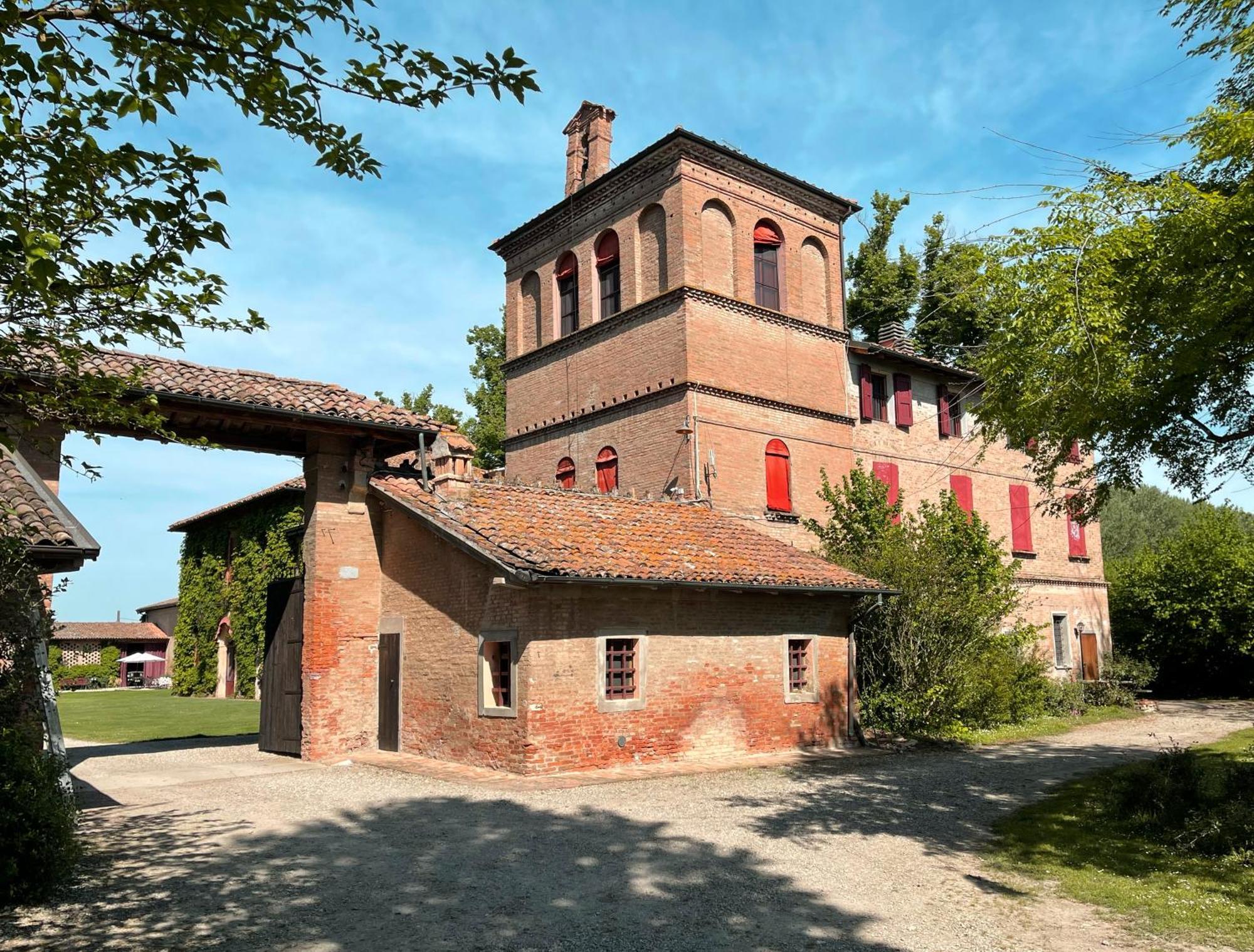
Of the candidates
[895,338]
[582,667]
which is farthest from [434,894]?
[895,338]

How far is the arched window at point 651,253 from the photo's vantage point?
2172 centimetres

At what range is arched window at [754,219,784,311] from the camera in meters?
22.6

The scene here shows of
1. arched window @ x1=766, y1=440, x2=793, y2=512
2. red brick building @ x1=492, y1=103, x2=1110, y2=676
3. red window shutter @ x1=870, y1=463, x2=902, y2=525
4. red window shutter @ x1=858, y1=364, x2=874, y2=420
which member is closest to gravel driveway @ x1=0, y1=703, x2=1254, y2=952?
arched window @ x1=766, y1=440, x2=793, y2=512

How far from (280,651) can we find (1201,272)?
47.7 ft

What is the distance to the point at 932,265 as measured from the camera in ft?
112

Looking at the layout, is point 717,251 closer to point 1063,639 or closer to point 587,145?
point 587,145

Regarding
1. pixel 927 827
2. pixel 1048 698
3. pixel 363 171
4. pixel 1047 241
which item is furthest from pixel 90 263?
pixel 1048 698

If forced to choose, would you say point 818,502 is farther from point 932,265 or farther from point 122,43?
point 122,43

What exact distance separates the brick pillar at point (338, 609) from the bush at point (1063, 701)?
53.9ft

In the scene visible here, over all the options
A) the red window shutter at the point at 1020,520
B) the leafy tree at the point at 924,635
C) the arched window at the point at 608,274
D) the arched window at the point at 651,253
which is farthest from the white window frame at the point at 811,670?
the red window shutter at the point at 1020,520

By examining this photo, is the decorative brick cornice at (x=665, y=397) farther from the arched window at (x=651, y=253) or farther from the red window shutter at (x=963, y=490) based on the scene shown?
Result: the red window shutter at (x=963, y=490)

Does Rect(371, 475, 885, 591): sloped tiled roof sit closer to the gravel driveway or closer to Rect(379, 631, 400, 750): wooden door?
Rect(379, 631, 400, 750): wooden door

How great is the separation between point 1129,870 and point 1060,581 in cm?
2334

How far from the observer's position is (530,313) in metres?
25.8
